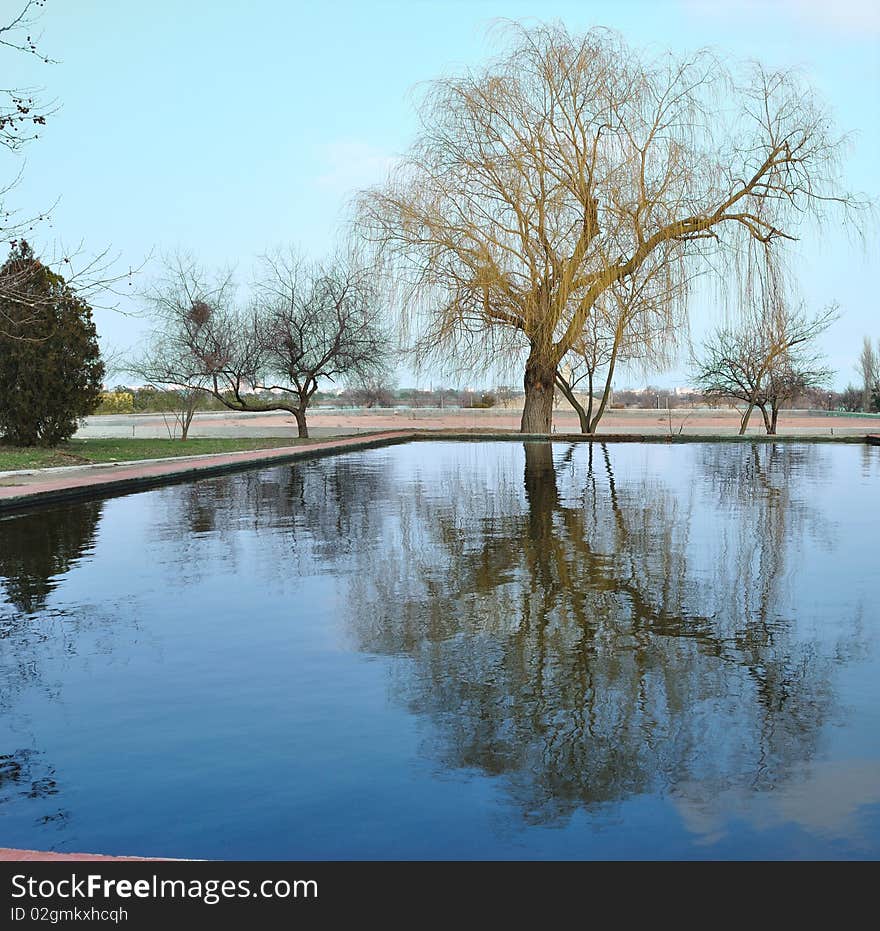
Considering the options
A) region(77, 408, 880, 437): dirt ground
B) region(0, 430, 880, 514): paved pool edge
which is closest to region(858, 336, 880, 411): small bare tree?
region(77, 408, 880, 437): dirt ground

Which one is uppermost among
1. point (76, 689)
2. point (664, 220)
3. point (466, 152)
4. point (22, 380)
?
point (466, 152)

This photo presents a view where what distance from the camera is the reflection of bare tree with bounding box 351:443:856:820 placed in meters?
4.59

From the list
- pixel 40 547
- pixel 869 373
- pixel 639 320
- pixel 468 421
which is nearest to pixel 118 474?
pixel 40 547

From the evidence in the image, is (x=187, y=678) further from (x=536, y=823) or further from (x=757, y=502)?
(x=757, y=502)

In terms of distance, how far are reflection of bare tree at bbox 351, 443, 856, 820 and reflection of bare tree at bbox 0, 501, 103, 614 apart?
266 cm

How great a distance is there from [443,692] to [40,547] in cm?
726

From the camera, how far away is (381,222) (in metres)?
32.1

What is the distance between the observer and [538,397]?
120 feet

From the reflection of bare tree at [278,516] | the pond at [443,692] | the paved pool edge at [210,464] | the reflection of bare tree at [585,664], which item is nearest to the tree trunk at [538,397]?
the paved pool edge at [210,464]

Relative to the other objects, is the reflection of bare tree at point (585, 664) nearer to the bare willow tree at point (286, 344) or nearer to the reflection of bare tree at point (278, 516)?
the reflection of bare tree at point (278, 516)

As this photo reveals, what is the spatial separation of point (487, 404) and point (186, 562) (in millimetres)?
73173

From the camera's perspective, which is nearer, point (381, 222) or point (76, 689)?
point (76, 689)

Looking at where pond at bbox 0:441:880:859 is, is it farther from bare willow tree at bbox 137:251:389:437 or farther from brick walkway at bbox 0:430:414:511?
bare willow tree at bbox 137:251:389:437

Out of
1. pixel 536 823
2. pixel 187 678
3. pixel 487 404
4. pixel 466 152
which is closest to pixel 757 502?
pixel 187 678
